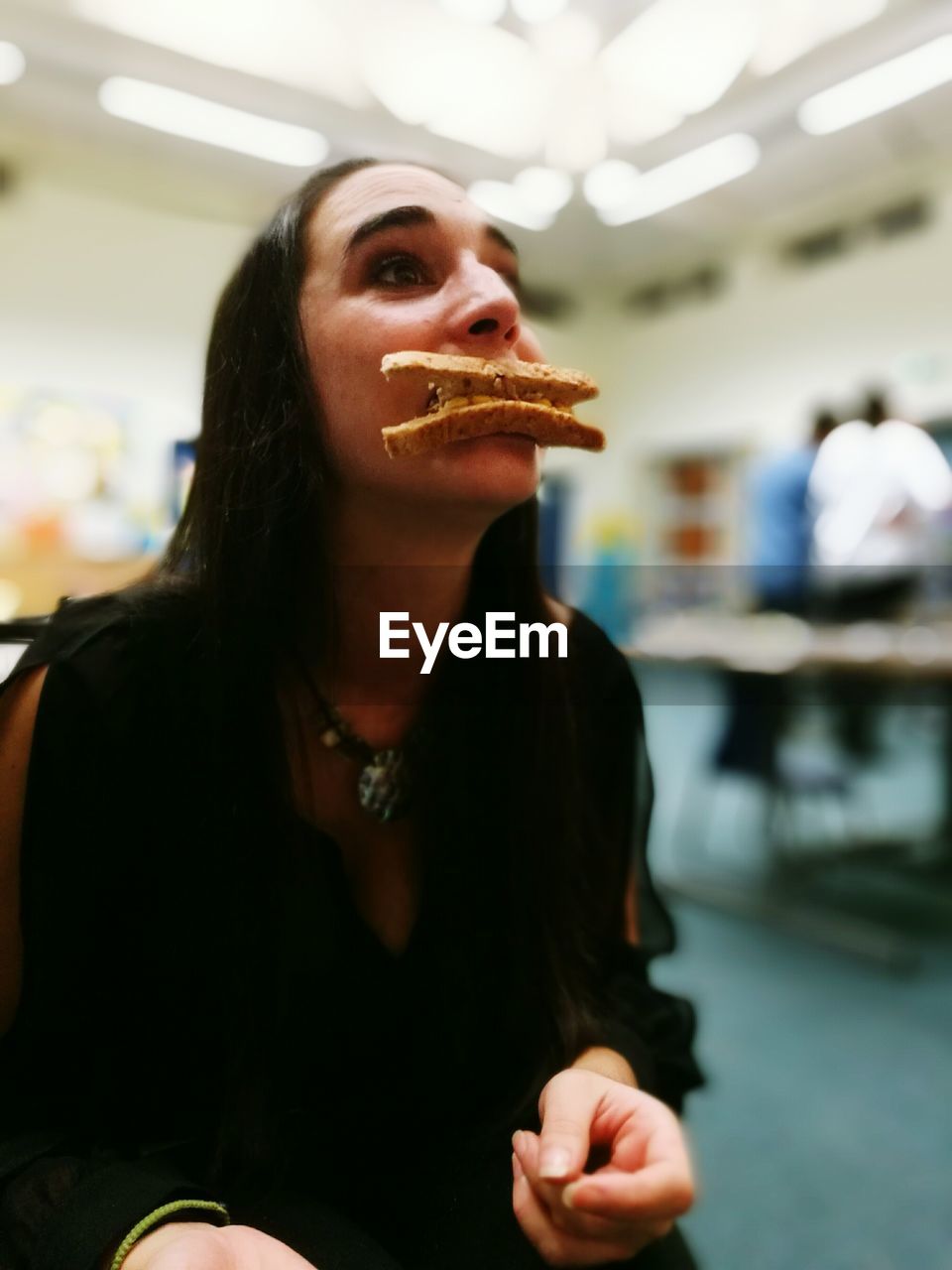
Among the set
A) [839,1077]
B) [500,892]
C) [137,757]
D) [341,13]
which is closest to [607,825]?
[500,892]

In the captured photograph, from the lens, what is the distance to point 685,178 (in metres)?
0.40

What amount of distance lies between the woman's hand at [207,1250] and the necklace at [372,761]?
0.53 feet

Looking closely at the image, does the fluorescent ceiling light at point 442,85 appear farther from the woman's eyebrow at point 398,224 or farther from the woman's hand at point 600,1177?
the woman's hand at point 600,1177

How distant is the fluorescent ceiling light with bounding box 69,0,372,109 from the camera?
410 millimetres

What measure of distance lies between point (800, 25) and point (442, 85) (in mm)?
265

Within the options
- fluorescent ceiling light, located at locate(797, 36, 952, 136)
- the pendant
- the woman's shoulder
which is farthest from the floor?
fluorescent ceiling light, located at locate(797, 36, 952, 136)

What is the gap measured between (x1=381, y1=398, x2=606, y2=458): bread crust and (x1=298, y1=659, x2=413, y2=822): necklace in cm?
14

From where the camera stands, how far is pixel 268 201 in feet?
1.23

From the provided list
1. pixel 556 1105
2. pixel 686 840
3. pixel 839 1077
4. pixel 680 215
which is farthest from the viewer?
pixel 686 840

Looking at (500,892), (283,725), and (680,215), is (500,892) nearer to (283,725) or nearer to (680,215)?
(283,725)

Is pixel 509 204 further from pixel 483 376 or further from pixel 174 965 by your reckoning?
pixel 174 965

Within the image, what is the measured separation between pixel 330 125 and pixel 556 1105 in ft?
1.48

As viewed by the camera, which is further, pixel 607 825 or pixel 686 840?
pixel 686 840

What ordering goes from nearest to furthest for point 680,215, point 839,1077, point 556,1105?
point 556,1105
point 680,215
point 839,1077
